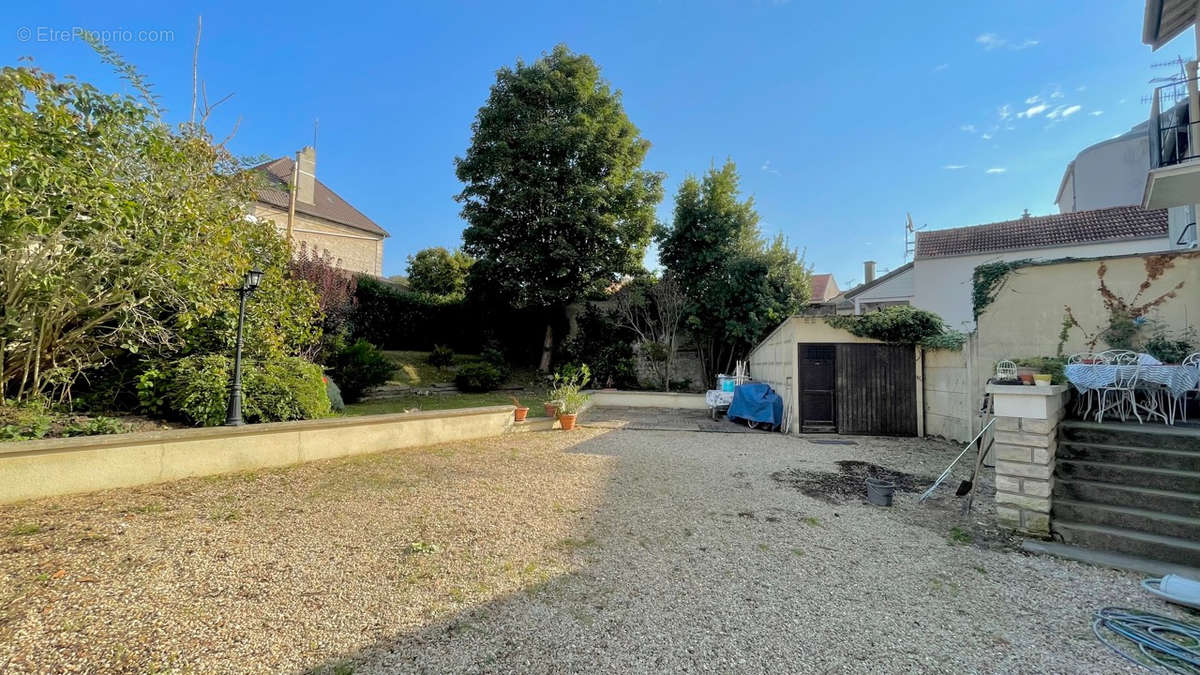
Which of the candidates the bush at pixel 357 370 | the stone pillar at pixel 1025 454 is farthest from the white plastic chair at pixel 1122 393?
the bush at pixel 357 370

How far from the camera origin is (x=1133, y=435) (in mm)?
3852

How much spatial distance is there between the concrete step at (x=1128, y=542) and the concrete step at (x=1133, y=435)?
95cm

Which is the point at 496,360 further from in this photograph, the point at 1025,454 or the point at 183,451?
the point at 1025,454

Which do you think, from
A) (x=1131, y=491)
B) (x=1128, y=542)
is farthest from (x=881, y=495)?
(x=1131, y=491)

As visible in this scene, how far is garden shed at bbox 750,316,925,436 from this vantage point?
28.5 feet

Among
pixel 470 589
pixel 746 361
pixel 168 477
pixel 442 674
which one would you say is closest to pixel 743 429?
pixel 746 361

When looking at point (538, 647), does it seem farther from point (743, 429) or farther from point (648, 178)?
point (648, 178)

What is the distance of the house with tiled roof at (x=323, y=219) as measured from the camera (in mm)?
18438

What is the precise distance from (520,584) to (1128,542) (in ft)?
15.2

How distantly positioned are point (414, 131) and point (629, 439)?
9.62 metres

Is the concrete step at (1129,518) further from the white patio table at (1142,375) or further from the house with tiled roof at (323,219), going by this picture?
the house with tiled roof at (323,219)

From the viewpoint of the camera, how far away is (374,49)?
8.27m

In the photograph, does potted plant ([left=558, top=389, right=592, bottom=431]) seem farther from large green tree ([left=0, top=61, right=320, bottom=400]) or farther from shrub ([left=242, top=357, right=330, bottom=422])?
large green tree ([left=0, top=61, right=320, bottom=400])

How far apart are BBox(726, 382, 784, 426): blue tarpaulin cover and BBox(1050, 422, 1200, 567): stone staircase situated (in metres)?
5.47
